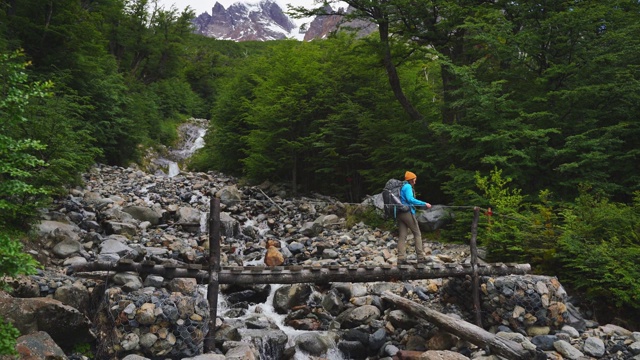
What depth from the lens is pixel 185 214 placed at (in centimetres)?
1398

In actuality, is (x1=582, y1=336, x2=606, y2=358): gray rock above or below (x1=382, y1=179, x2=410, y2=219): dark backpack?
below

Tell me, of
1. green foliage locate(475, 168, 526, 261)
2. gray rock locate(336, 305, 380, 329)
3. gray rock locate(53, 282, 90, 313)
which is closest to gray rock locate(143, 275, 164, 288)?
gray rock locate(53, 282, 90, 313)

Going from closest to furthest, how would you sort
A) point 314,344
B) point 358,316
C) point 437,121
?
point 314,344 → point 358,316 → point 437,121

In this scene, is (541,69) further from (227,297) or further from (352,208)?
(227,297)

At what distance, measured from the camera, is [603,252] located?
7477mm

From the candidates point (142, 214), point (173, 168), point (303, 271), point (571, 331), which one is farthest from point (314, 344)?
point (173, 168)

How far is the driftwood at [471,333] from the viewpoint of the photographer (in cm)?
615

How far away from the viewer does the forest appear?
8.16 metres

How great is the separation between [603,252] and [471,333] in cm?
315

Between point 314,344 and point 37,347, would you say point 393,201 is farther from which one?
point 37,347

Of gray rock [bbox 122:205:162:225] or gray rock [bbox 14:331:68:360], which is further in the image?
gray rock [bbox 122:205:162:225]

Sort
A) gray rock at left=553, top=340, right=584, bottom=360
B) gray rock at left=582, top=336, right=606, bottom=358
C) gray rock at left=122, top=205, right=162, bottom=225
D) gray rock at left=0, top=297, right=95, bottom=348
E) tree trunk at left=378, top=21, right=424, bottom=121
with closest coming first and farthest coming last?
gray rock at left=0, top=297, right=95, bottom=348 → gray rock at left=553, top=340, right=584, bottom=360 → gray rock at left=582, top=336, right=606, bottom=358 → gray rock at left=122, top=205, right=162, bottom=225 → tree trunk at left=378, top=21, right=424, bottom=121

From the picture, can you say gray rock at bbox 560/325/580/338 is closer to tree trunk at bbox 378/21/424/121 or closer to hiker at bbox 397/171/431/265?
hiker at bbox 397/171/431/265

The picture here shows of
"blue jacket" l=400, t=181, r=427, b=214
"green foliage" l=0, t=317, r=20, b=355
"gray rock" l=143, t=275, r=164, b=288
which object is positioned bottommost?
"gray rock" l=143, t=275, r=164, b=288
